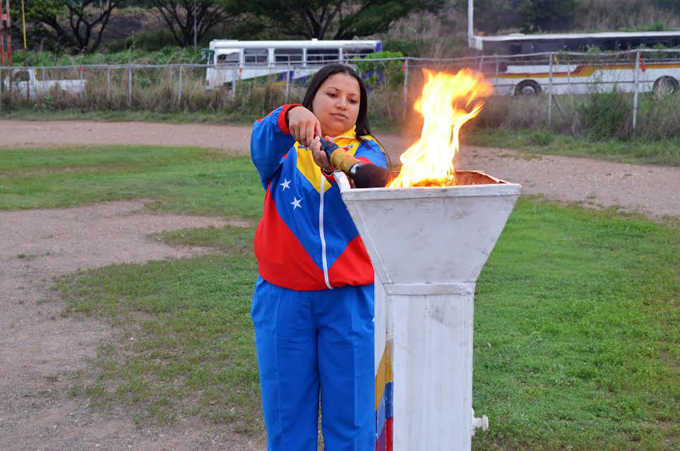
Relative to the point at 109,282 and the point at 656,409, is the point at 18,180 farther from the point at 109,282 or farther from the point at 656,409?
the point at 656,409

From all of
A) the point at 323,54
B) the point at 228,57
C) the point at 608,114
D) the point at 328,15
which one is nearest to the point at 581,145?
the point at 608,114

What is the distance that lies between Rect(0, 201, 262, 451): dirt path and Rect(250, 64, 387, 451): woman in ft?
4.42

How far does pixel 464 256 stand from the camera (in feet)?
6.70

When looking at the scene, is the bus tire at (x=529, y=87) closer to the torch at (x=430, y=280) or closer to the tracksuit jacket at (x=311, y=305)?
the tracksuit jacket at (x=311, y=305)

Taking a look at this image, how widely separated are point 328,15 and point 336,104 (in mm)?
37584

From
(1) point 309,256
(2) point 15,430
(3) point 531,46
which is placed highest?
(3) point 531,46

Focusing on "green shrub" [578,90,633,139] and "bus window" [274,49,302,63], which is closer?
"green shrub" [578,90,633,139]

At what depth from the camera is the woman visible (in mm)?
2717

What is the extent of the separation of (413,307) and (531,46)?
1173 inches

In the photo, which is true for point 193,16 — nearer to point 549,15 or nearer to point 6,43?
point 6,43

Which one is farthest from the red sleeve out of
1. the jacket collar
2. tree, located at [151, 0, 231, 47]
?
tree, located at [151, 0, 231, 47]

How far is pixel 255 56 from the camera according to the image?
28.5m

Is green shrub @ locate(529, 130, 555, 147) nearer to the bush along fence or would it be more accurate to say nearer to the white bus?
the bush along fence

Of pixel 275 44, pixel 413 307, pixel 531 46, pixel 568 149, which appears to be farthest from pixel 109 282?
pixel 531 46
